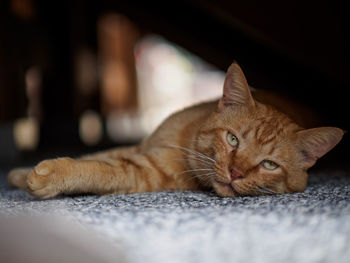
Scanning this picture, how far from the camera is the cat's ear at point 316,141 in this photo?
49.3 inches

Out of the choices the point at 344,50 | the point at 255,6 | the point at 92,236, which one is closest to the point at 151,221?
the point at 92,236

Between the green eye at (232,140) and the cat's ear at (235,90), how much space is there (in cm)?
15

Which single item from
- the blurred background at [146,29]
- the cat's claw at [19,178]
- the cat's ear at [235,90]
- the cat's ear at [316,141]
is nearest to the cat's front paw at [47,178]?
the cat's claw at [19,178]

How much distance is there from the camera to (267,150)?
1.25 m

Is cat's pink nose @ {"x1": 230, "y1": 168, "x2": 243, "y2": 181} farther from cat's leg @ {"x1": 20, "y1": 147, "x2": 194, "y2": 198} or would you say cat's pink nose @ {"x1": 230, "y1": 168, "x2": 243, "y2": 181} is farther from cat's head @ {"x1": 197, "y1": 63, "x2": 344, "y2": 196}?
cat's leg @ {"x1": 20, "y1": 147, "x2": 194, "y2": 198}

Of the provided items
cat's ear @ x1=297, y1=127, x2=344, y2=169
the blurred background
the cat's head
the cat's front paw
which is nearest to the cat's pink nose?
the cat's head

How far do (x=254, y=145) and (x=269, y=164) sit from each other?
0.08m

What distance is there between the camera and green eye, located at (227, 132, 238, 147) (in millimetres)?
1289

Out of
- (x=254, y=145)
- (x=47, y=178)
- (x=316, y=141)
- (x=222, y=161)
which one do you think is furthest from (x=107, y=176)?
(x=316, y=141)

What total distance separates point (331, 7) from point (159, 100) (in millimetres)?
6641

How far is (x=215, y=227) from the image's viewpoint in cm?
79

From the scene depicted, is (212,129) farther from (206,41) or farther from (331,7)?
(206,41)

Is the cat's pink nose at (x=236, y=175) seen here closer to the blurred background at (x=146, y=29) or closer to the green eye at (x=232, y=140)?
the green eye at (x=232, y=140)

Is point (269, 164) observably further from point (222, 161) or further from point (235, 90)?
point (235, 90)
